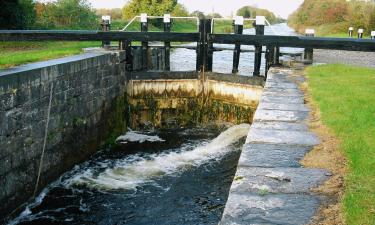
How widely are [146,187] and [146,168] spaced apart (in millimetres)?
867

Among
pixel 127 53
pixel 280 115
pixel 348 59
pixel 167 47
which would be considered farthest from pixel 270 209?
pixel 348 59

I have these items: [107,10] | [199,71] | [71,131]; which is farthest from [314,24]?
[71,131]

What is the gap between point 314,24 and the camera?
42.1 meters

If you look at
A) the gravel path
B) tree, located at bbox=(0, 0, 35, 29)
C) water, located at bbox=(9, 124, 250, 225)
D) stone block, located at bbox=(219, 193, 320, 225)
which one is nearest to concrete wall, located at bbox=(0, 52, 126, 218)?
water, located at bbox=(9, 124, 250, 225)

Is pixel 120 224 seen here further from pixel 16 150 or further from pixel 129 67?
pixel 129 67

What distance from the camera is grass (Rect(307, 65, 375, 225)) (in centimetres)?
276

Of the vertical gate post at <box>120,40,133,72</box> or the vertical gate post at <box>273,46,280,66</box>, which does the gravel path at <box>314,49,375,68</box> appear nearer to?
the vertical gate post at <box>273,46,280,66</box>

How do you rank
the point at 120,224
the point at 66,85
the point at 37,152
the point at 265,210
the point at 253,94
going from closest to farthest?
the point at 265,210
the point at 120,224
the point at 37,152
the point at 66,85
the point at 253,94

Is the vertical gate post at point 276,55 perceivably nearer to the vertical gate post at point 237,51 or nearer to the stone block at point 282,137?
the vertical gate post at point 237,51

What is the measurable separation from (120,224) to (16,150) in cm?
165

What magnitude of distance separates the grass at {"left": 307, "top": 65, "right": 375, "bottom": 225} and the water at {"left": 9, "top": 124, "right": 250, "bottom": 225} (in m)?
1.83

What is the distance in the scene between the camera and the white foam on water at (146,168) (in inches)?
270

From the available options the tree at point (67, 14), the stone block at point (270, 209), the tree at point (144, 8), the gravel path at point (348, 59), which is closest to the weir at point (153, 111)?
the stone block at point (270, 209)

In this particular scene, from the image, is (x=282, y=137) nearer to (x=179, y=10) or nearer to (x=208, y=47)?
(x=208, y=47)
